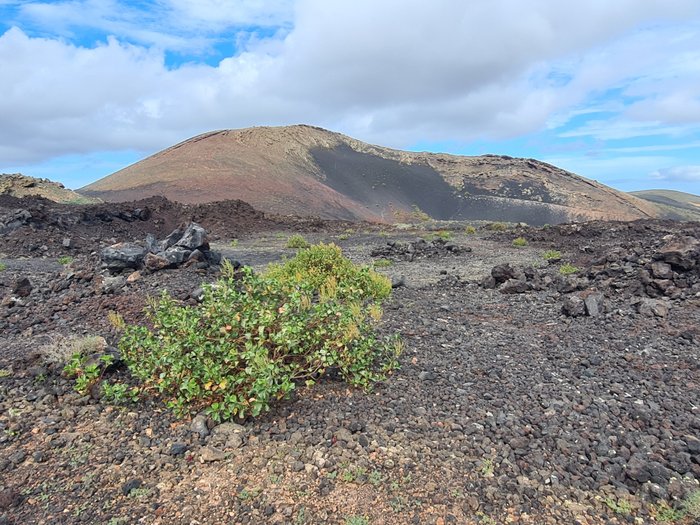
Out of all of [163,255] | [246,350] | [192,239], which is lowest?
[246,350]

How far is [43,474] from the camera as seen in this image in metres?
3.00

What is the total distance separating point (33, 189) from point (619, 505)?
105 feet

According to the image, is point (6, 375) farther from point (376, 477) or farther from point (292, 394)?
point (376, 477)

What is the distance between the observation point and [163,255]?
339 inches

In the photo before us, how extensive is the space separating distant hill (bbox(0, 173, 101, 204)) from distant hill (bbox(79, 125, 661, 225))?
19.6 feet

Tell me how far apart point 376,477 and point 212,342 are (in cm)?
158

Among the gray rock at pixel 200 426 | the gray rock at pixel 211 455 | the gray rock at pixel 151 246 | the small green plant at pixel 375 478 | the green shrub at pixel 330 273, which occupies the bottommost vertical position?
the small green plant at pixel 375 478

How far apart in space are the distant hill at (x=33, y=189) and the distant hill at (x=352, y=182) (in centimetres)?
599

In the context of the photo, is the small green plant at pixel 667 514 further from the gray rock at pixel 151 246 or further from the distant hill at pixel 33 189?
the distant hill at pixel 33 189

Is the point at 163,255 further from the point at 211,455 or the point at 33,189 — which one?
the point at 33,189

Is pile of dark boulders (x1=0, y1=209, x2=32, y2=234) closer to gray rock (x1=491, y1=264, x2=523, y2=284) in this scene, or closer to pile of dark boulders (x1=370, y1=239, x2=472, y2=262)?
pile of dark boulders (x1=370, y1=239, x2=472, y2=262)

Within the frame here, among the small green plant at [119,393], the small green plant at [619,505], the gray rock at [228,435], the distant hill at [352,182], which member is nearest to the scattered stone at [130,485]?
the gray rock at [228,435]

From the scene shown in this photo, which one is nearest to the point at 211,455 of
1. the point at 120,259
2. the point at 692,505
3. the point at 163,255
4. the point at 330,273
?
the point at 692,505

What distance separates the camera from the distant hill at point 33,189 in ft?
88.1
